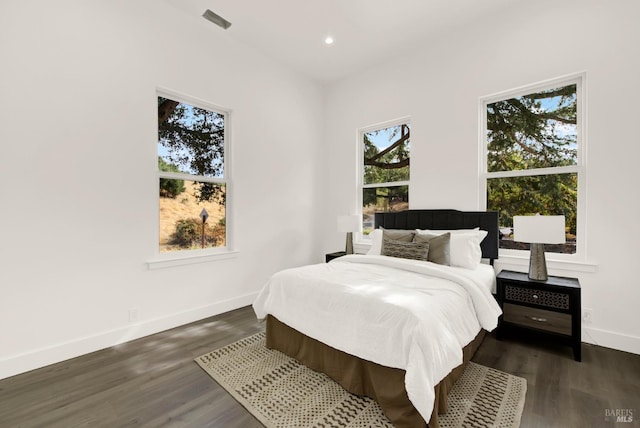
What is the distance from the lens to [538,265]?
8.59 ft

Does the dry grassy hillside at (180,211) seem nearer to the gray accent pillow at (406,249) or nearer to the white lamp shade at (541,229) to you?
the gray accent pillow at (406,249)

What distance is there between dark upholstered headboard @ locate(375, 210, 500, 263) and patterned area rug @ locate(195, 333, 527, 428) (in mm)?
1354

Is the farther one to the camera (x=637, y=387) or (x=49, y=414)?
(x=637, y=387)

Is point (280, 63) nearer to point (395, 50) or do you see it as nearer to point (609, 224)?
point (395, 50)

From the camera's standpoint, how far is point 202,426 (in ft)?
5.44

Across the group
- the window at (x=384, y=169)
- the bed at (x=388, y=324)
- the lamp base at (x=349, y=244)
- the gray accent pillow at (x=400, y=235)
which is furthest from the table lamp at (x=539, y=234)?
the lamp base at (x=349, y=244)

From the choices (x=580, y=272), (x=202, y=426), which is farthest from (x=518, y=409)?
(x=202, y=426)

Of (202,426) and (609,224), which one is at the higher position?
(609,224)

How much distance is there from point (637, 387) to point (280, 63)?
486 cm

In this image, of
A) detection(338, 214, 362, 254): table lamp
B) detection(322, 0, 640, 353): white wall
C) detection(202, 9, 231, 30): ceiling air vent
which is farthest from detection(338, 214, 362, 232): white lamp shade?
detection(202, 9, 231, 30): ceiling air vent

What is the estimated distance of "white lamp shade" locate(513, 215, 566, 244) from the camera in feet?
8.07

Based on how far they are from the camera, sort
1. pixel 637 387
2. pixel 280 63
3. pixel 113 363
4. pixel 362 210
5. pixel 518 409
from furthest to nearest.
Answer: pixel 362 210, pixel 280 63, pixel 113 363, pixel 637 387, pixel 518 409

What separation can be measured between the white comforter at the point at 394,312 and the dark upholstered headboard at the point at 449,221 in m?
0.65

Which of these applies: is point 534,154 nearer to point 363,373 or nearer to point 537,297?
point 537,297
